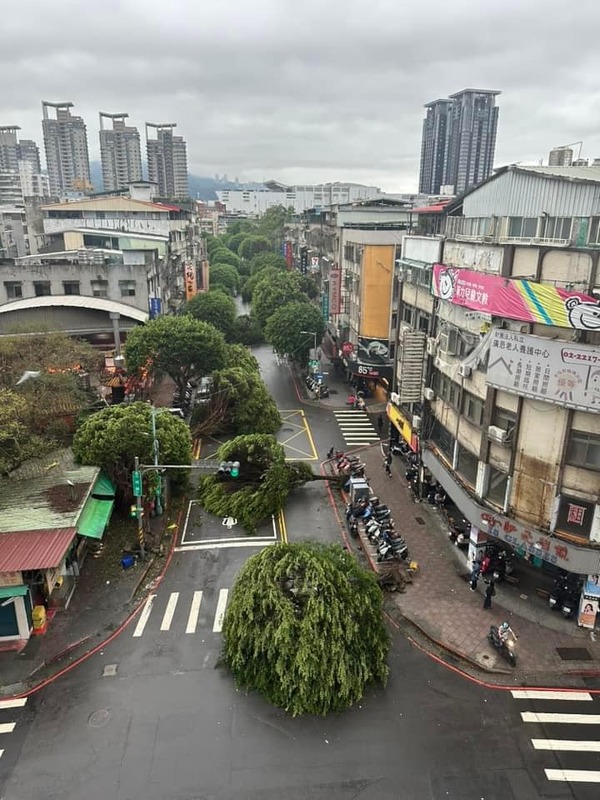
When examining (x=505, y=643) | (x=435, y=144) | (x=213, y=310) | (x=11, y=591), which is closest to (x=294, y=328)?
(x=213, y=310)

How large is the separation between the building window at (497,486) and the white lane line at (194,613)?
42.9 feet

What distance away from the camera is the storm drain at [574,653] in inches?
779

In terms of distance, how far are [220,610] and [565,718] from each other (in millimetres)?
12859

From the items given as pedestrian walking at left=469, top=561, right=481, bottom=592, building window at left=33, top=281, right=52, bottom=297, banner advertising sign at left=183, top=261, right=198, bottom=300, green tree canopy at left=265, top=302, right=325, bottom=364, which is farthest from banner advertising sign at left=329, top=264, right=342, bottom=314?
pedestrian walking at left=469, top=561, right=481, bottom=592

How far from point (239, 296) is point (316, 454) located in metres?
78.1

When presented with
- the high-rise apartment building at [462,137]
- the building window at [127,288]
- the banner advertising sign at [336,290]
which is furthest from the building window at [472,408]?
the high-rise apartment building at [462,137]

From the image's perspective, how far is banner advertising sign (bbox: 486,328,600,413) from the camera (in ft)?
60.5

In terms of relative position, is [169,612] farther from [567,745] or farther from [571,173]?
[571,173]

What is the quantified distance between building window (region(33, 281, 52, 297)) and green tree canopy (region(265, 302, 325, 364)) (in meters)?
21.3

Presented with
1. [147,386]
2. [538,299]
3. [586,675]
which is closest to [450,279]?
[538,299]

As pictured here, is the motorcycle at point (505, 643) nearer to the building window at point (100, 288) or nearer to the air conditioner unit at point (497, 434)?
the air conditioner unit at point (497, 434)

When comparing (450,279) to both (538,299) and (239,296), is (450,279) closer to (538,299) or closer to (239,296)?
(538,299)

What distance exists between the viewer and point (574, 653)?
20031mm

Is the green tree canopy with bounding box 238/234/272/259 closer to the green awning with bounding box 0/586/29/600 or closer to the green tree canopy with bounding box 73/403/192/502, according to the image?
the green tree canopy with bounding box 73/403/192/502
